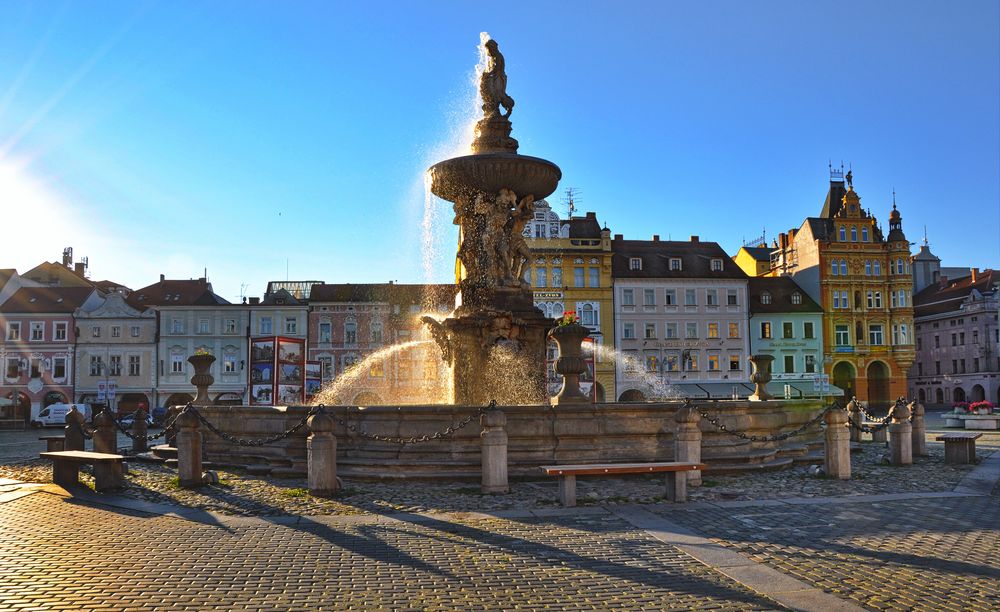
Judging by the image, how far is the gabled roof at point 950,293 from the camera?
73125 mm

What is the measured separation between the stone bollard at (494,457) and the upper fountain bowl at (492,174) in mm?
6247

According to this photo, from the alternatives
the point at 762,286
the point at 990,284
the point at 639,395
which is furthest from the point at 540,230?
the point at 990,284

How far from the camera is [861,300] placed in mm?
62094

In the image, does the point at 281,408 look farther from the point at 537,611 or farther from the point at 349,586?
the point at 537,611

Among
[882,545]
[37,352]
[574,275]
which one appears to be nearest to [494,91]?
[882,545]

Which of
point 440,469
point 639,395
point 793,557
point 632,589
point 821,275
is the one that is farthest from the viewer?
point 821,275

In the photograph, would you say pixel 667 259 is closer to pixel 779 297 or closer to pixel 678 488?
pixel 779 297

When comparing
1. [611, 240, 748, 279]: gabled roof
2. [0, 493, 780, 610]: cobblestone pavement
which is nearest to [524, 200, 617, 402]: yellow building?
[611, 240, 748, 279]: gabled roof

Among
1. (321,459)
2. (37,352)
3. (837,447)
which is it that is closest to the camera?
(321,459)

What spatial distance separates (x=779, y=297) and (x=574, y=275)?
51.7 ft

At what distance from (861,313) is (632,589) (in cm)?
6090

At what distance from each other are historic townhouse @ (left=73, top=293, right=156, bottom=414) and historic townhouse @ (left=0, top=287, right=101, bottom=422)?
797mm

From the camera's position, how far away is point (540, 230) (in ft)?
192

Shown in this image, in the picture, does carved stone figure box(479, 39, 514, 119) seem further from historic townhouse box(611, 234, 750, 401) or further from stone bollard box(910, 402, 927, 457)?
historic townhouse box(611, 234, 750, 401)
